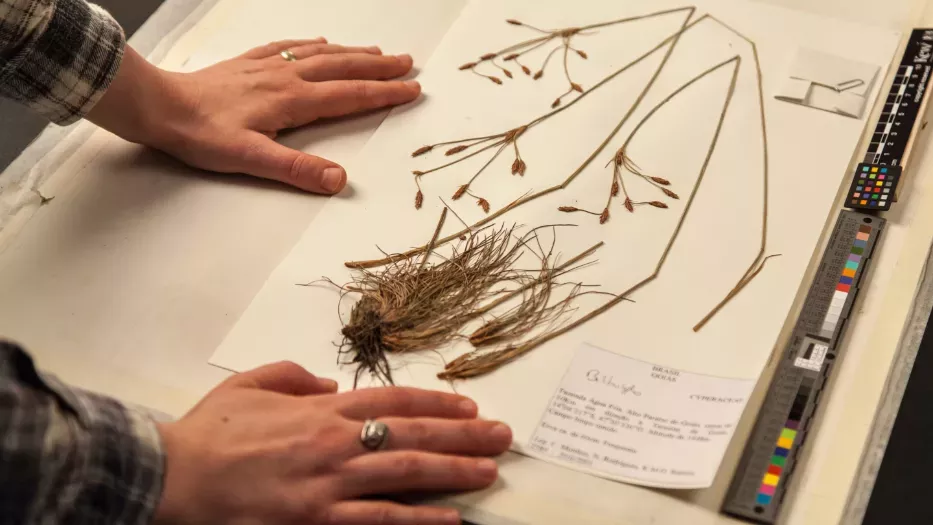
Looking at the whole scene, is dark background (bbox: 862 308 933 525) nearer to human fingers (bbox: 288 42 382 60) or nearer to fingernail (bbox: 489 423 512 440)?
fingernail (bbox: 489 423 512 440)

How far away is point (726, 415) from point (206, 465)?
56 cm

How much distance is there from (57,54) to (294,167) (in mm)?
336

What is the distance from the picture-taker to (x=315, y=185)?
1.26 metres

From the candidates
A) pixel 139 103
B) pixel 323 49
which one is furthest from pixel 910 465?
pixel 139 103

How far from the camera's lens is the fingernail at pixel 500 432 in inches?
38.0

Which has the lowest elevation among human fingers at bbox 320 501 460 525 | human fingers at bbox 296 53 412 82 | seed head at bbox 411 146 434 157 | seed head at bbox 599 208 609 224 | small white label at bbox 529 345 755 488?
human fingers at bbox 320 501 460 525

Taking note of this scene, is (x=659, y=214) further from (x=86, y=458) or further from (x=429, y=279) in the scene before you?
(x=86, y=458)

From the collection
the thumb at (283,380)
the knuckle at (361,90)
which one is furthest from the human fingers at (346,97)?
the thumb at (283,380)

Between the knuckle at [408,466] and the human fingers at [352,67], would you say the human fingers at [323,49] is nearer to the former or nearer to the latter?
the human fingers at [352,67]

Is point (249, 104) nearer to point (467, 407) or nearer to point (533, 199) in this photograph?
point (533, 199)

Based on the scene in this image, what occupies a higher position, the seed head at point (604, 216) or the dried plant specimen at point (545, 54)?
the dried plant specimen at point (545, 54)

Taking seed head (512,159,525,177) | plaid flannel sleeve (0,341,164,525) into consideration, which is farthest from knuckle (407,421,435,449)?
seed head (512,159,525,177)

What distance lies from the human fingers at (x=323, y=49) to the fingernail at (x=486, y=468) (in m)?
0.76

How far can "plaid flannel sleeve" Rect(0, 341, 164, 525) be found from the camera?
0.74 meters
